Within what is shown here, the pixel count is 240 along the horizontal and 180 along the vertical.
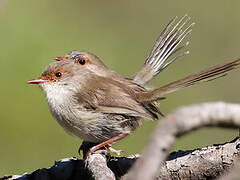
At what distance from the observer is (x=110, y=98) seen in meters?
5.07

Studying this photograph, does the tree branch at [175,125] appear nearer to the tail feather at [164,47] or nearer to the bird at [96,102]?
the bird at [96,102]

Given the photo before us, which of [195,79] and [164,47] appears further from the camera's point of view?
[164,47]

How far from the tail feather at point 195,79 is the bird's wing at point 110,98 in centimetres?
11

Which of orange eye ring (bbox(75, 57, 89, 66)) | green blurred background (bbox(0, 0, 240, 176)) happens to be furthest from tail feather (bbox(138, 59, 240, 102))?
green blurred background (bbox(0, 0, 240, 176))

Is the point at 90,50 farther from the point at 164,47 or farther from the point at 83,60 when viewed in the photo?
the point at 164,47

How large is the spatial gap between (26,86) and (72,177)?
4.89 m

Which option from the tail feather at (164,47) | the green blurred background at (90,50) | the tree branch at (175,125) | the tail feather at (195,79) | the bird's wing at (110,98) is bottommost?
the tree branch at (175,125)

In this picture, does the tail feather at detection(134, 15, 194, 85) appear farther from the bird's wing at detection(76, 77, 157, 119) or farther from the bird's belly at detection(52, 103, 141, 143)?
the bird's belly at detection(52, 103, 141, 143)

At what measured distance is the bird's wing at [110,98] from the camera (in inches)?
193

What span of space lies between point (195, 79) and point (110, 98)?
1.03 meters

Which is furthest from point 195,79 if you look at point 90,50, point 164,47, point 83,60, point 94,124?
point 90,50

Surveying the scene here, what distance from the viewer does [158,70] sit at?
6145mm

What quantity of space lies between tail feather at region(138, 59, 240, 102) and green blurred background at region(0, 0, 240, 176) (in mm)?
2507

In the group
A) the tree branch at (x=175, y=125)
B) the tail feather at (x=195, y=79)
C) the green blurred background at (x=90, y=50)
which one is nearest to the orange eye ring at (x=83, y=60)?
the tail feather at (x=195, y=79)
